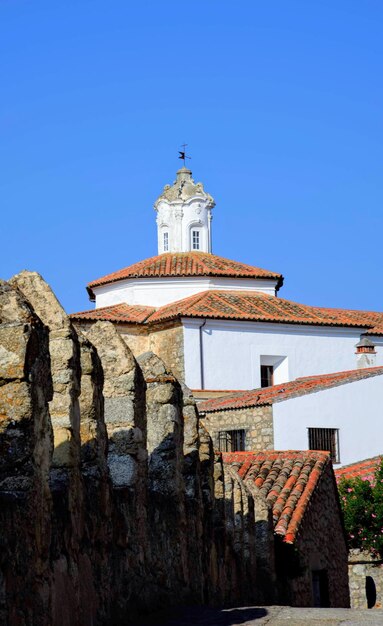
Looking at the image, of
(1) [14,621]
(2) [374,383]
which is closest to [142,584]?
(1) [14,621]

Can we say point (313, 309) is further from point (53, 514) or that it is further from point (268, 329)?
point (53, 514)

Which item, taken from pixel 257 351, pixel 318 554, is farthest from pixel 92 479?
pixel 257 351

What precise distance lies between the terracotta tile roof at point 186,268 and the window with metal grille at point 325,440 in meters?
12.6

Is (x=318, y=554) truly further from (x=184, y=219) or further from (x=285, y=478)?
(x=184, y=219)

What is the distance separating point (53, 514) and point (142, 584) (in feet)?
6.59

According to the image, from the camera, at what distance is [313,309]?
41.8 metres

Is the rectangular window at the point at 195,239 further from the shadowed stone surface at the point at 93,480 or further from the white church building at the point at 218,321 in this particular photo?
the shadowed stone surface at the point at 93,480

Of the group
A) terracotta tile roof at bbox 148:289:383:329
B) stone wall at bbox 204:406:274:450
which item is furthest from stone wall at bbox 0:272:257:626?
terracotta tile roof at bbox 148:289:383:329

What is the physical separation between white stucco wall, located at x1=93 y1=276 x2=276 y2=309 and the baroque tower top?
332cm

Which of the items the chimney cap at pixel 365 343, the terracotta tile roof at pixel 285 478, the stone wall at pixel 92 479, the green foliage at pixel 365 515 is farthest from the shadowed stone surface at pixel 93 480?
the chimney cap at pixel 365 343

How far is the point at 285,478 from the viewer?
1808 centimetres

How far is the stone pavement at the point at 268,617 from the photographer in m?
7.81

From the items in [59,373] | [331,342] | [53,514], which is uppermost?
[331,342]

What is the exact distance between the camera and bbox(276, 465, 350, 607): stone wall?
15.0 m
